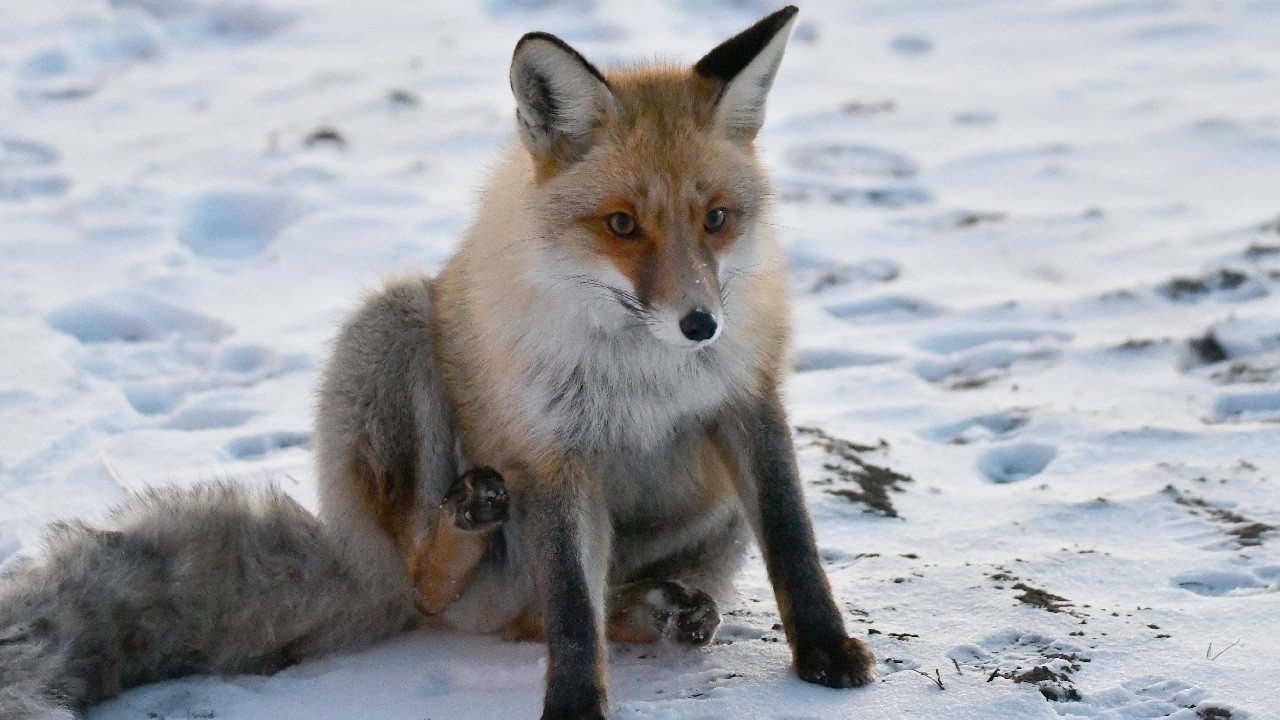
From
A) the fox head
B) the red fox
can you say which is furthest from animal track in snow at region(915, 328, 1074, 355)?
the fox head

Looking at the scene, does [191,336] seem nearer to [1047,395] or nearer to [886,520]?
[886,520]

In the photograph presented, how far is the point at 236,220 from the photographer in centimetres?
677

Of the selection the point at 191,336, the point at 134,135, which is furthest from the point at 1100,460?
the point at 134,135

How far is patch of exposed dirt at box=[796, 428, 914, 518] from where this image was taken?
13.8ft

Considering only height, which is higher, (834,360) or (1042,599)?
(834,360)

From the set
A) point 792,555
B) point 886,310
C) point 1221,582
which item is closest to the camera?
point 792,555

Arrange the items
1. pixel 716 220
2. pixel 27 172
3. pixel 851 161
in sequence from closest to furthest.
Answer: pixel 716 220, pixel 27 172, pixel 851 161

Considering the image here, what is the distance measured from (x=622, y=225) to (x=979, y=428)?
213cm

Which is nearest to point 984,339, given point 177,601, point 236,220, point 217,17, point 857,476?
point 857,476

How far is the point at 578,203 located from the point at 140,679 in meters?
1.55

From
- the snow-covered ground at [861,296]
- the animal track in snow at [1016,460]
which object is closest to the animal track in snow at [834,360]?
the snow-covered ground at [861,296]

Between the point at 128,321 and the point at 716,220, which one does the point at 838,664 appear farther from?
the point at 128,321

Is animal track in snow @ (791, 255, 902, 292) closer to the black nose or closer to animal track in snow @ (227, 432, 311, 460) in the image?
animal track in snow @ (227, 432, 311, 460)

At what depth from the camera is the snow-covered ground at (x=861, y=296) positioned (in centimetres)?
324
